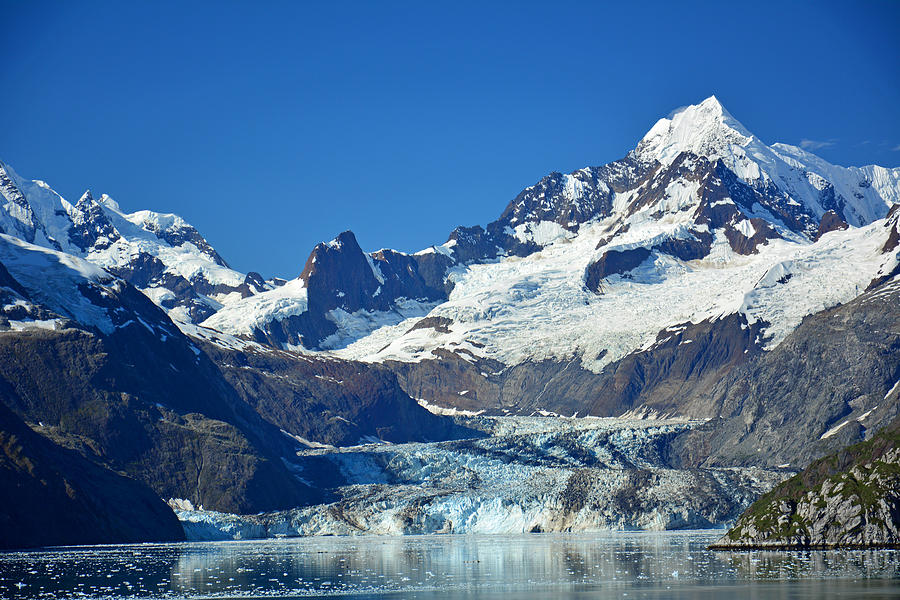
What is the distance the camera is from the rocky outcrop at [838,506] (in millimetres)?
129375

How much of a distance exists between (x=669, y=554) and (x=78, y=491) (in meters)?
94.7

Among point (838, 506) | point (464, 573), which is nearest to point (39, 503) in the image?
point (464, 573)

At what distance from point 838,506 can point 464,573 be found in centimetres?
3916

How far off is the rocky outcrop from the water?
464 centimetres

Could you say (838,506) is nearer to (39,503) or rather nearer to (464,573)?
(464,573)

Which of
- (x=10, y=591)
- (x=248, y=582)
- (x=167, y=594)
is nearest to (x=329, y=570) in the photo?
(x=248, y=582)

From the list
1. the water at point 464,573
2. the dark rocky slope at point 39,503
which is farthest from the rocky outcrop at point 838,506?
the dark rocky slope at point 39,503

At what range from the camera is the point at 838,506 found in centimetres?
13300

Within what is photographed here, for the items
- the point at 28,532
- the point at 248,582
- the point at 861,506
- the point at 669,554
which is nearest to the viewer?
the point at 248,582

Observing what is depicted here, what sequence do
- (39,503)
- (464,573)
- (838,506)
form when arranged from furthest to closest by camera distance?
(39,503) < (838,506) < (464,573)

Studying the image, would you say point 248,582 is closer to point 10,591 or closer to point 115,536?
point 10,591

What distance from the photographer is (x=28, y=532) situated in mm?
179000

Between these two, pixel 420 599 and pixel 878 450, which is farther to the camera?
pixel 878 450

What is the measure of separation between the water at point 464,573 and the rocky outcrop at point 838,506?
4.64 m
